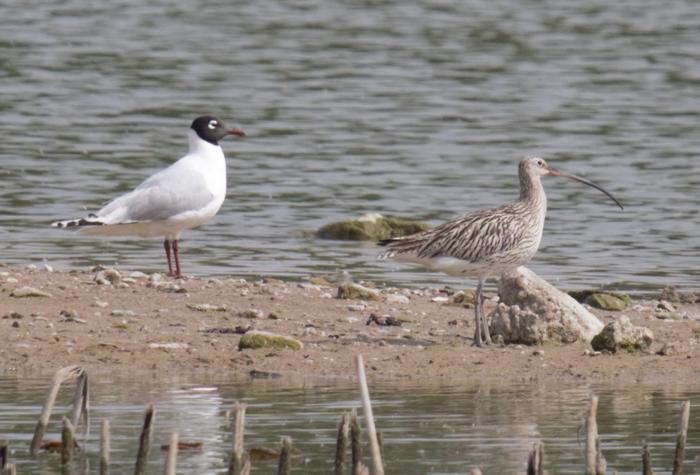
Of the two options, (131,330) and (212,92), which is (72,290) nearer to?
(131,330)

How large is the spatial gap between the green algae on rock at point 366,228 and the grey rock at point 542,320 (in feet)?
23.8

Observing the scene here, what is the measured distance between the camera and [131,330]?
14.5 metres

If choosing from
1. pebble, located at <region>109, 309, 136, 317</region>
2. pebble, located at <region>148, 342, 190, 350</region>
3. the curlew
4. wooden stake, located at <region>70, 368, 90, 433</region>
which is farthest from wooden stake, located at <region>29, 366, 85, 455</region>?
the curlew

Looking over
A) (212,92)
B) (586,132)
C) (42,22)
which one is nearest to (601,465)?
(586,132)

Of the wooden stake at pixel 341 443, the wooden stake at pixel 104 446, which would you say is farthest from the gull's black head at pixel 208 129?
the wooden stake at pixel 104 446

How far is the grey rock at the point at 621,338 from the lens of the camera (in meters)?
14.0

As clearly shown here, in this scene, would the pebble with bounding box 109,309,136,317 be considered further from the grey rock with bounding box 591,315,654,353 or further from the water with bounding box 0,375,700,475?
the grey rock with bounding box 591,315,654,353

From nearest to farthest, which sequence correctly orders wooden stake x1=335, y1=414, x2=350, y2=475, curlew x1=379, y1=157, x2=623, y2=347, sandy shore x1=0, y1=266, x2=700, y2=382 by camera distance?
wooden stake x1=335, y1=414, x2=350, y2=475 < sandy shore x1=0, y1=266, x2=700, y2=382 < curlew x1=379, y1=157, x2=623, y2=347

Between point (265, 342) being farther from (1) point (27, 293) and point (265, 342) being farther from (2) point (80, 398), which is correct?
(2) point (80, 398)

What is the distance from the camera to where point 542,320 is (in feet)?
47.1

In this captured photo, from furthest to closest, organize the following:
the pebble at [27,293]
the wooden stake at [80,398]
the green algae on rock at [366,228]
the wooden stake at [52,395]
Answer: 1. the green algae on rock at [366,228]
2. the pebble at [27,293]
3. the wooden stake at [80,398]
4. the wooden stake at [52,395]

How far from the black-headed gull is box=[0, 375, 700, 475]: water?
15.4 ft

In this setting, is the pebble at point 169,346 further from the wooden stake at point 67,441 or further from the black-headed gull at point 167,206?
the wooden stake at point 67,441

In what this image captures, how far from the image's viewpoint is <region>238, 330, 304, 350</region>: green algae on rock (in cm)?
1402
